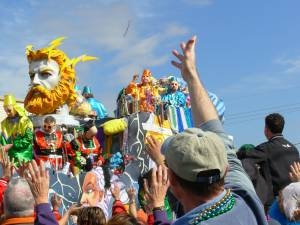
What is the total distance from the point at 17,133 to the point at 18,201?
19.0ft

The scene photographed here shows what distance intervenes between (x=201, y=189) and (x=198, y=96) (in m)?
0.51

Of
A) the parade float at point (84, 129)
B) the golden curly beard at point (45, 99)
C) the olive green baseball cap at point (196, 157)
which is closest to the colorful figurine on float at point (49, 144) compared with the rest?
the parade float at point (84, 129)

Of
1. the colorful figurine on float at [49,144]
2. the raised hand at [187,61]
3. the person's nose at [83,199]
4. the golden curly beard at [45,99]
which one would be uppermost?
the golden curly beard at [45,99]

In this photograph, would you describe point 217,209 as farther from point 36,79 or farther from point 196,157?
point 36,79

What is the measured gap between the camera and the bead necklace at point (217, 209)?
1.55 m

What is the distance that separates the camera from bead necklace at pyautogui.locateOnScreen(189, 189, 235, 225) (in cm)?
155

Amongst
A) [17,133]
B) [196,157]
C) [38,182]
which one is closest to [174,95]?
[17,133]

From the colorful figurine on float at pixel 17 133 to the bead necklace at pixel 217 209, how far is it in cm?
651

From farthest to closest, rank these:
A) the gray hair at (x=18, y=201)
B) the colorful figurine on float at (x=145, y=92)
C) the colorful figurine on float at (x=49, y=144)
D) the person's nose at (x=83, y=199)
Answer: the colorful figurine on float at (x=145, y=92)
the colorful figurine on float at (x=49, y=144)
the person's nose at (x=83, y=199)
the gray hair at (x=18, y=201)

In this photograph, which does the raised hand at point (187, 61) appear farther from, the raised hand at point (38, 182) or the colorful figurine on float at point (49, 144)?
the colorful figurine on float at point (49, 144)

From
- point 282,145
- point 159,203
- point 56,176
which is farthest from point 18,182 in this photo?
point 56,176

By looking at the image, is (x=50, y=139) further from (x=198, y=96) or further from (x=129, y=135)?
(x=198, y=96)

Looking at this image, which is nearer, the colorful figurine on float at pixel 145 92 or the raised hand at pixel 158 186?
the raised hand at pixel 158 186

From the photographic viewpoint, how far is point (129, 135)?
897 cm
